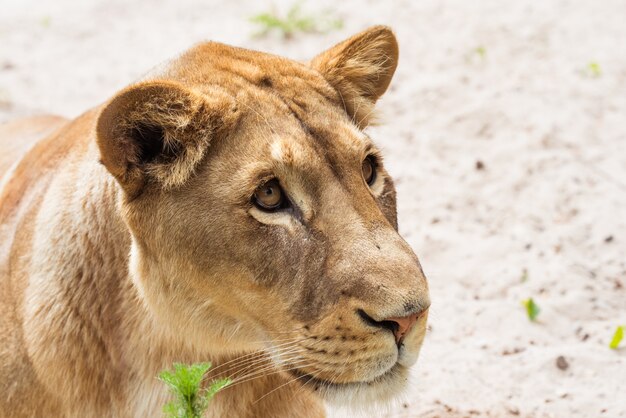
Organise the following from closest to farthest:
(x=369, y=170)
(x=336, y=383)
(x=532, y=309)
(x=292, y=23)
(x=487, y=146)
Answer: (x=336, y=383), (x=369, y=170), (x=532, y=309), (x=487, y=146), (x=292, y=23)

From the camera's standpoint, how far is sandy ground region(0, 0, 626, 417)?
3.78 meters

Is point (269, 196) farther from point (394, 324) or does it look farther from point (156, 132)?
point (394, 324)

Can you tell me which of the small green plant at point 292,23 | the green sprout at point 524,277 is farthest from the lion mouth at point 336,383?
the small green plant at point 292,23

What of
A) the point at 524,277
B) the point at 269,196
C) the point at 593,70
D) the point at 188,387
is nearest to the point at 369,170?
the point at 269,196

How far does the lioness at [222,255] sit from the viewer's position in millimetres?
2449

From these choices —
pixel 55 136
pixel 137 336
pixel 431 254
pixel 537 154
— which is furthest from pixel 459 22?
pixel 137 336

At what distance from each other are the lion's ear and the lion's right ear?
50 centimetres

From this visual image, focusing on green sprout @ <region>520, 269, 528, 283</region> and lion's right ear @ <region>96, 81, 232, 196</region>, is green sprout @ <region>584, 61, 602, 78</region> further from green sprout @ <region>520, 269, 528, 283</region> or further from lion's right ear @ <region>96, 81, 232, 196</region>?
lion's right ear @ <region>96, 81, 232, 196</region>

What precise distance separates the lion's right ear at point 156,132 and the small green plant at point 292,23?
4.21 metres

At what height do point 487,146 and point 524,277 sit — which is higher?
point 524,277

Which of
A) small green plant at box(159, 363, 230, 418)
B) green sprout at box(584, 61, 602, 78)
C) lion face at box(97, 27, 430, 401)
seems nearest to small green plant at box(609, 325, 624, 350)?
lion face at box(97, 27, 430, 401)

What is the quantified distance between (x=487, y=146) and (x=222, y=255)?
304cm

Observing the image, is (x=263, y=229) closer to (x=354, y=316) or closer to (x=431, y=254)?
(x=354, y=316)

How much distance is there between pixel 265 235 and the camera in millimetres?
2527
